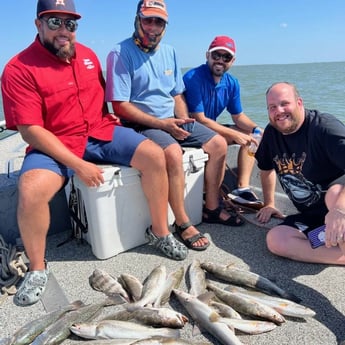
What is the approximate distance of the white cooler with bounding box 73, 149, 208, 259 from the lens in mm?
2814

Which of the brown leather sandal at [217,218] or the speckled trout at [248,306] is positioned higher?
the brown leather sandal at [217,218]

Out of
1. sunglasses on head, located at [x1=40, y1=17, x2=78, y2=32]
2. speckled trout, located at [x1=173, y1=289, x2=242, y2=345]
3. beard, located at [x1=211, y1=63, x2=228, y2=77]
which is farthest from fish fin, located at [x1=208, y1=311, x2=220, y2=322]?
beard, located at [x1=211, y1=63, x2=228, y2=77]

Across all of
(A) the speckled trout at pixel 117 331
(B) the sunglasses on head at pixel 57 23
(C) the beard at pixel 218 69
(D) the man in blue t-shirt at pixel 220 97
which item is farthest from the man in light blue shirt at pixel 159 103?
(A) the speckled trout at pixel 117 331

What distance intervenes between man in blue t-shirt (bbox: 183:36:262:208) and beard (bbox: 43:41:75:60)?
141cm

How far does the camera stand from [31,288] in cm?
250

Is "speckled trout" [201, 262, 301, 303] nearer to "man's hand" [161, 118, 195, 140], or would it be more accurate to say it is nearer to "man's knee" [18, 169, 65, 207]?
"man's hand" [161, 118, 195, 140]

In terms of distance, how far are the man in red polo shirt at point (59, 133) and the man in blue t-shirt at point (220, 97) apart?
3.68 feet

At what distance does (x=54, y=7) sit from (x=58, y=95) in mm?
636

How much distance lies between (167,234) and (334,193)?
4.38ft

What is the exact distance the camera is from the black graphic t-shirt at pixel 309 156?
8.38ft

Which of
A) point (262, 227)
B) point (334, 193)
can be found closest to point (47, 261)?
point (262, 227)

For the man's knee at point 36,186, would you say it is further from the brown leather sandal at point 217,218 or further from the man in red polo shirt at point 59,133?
the brown leather sandal at point 217,218

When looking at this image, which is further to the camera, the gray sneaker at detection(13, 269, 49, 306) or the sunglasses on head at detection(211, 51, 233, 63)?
the sunglasses on head at detection(211, 51, 233, 63)

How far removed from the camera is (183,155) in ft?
10.4
